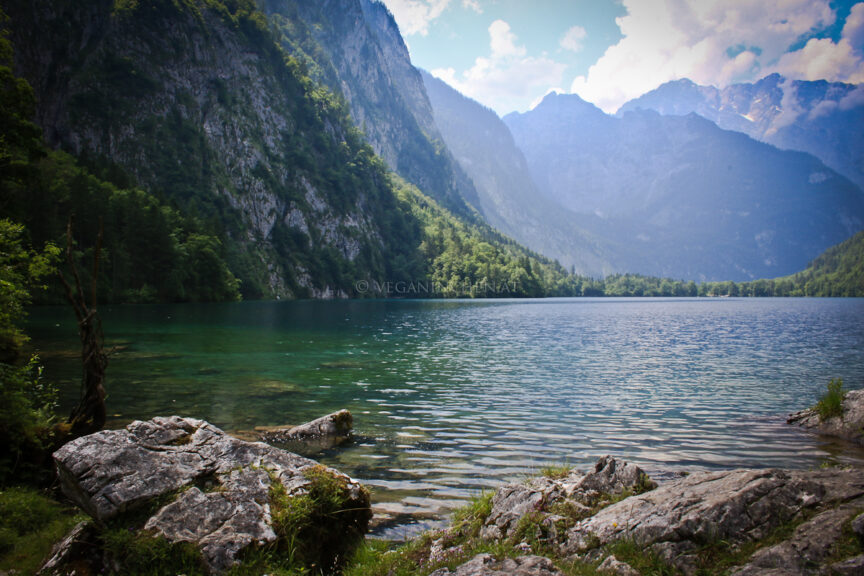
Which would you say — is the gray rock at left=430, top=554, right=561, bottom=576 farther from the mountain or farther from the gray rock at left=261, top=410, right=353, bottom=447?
the mountain

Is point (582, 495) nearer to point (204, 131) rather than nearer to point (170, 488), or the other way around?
point (170, 488)

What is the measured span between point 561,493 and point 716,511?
2.54 metres

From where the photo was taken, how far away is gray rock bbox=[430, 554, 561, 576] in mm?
5637

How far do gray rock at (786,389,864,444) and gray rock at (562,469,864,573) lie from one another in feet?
40.4

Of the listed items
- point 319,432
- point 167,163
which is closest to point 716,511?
point 319,432

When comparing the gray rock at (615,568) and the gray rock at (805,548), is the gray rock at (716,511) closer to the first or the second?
the gray rock at (805,548)

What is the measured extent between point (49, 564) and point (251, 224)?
551 ft

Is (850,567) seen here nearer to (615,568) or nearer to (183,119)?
(615,568)

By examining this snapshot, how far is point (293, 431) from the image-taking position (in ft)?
50.0

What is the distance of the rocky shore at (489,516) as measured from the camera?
18.2 feet

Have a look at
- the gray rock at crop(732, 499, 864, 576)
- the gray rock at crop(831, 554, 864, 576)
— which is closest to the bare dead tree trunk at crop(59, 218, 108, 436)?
the gray rock at crop(732, 499, 864, 576)

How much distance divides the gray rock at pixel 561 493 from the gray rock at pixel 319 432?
316 inches

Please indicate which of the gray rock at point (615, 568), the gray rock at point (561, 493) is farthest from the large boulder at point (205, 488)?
the gray rock at point (615, 568)

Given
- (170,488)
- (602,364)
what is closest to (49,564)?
(170,488)
